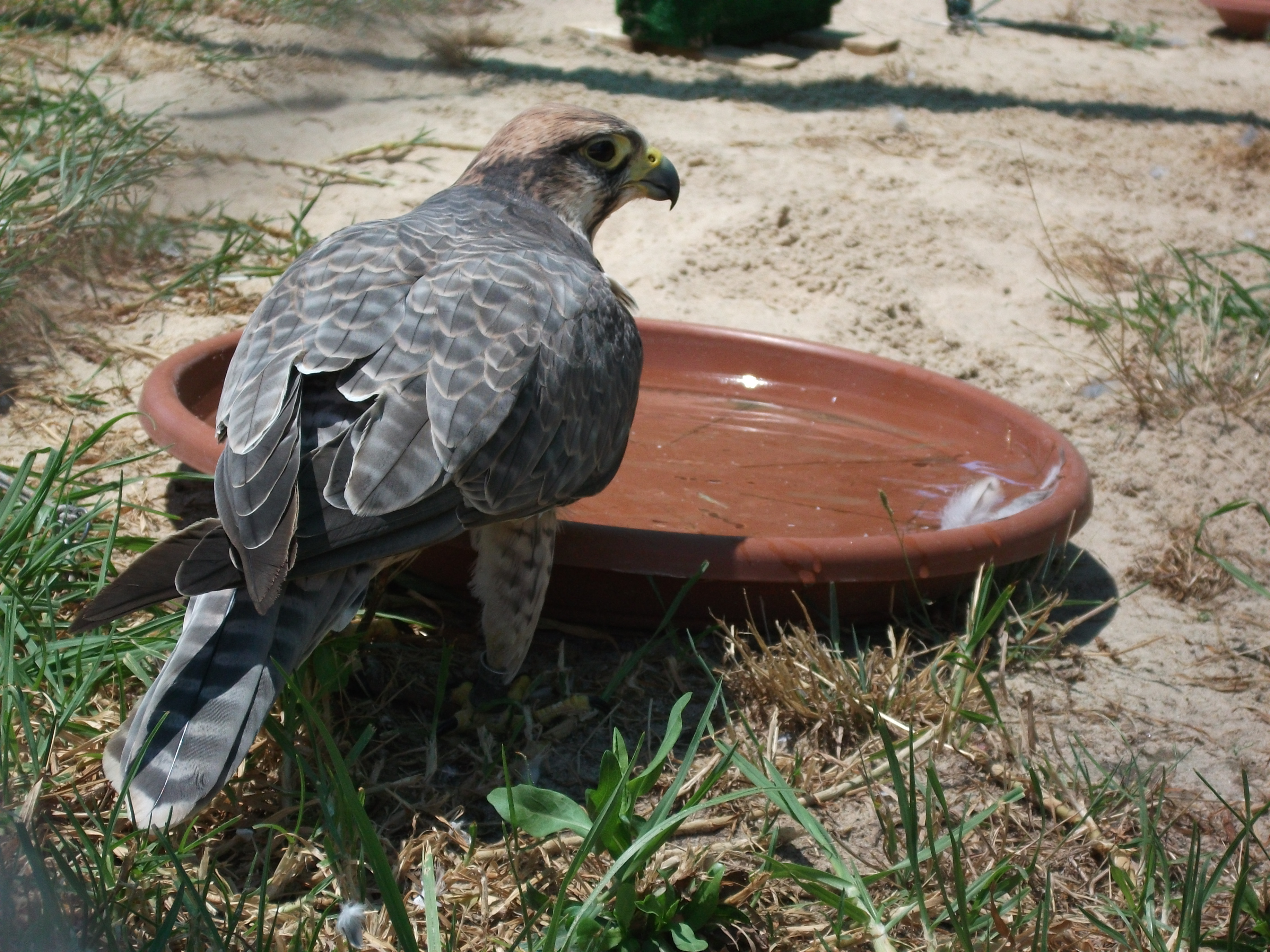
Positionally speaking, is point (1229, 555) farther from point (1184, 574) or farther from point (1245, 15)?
point (1245, 15)

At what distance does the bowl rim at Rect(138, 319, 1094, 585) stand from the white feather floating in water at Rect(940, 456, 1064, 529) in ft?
0.31

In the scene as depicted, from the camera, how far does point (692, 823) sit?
6.63 feet

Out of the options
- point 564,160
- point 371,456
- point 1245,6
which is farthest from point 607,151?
point 1245,6

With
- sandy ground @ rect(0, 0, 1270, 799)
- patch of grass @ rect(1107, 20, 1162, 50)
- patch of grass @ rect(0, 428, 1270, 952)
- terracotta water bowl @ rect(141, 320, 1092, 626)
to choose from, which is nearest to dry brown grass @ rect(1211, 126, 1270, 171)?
sandy ground @ rect(0, 0, 1270, 799)

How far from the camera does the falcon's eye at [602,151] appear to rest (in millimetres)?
3078

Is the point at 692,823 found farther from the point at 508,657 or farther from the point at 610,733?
the point at 508,657

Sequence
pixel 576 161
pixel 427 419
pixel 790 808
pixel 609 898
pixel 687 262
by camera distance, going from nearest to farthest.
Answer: pixel 609 898
pixel 790 808
pixel 427 419
pixel 576 161
pixel 687 262

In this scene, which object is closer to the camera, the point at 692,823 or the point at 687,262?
the point at 692,823

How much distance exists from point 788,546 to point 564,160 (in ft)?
4.17

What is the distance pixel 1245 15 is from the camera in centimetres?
919

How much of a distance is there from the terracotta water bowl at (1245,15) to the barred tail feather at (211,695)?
970 cm

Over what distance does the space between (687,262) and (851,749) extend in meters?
2.65

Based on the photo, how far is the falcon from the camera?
5.69 feet

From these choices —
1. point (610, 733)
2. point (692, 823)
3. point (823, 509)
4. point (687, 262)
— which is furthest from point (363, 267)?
point (687, 262)
